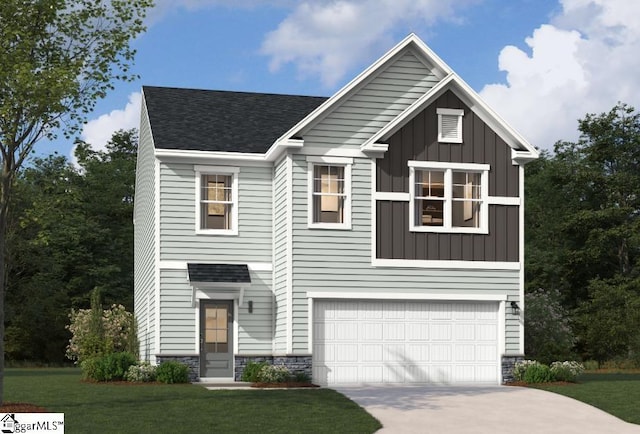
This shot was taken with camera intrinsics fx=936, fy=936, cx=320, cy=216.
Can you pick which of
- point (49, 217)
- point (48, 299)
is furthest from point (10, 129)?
point (48, 299)

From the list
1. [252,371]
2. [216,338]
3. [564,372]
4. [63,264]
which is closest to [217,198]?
[216,338]

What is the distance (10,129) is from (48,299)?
31668 mm

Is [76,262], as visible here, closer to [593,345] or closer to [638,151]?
[593,345]

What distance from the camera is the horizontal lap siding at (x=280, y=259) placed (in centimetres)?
2569

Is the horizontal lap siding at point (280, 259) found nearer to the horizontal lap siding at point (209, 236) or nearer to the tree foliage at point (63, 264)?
the horizontal lap siding at point (209, 236)

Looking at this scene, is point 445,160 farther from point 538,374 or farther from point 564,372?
point 564,372

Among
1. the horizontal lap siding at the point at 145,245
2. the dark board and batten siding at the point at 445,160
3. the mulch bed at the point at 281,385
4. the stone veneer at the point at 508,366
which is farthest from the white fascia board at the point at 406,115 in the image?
the horizontal lap siding at the point at 145,245

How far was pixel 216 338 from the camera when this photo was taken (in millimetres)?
26781

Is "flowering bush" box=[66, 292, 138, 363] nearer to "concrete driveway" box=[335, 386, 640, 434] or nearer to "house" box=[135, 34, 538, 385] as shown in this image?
"house" box=[135, 34, 538, 385]

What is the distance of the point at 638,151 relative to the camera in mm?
49844

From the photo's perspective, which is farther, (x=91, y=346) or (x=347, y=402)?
(x=91, y=346)

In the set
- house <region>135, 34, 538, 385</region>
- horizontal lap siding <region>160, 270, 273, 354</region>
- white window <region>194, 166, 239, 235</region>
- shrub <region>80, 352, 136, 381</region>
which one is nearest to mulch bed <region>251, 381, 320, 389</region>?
house <region>135, 34, 538, 385</region>

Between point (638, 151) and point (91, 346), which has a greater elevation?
point (638, 151)

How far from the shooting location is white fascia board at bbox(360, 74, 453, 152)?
25500 millimetres
